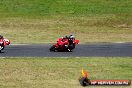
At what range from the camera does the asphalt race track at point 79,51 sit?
118 feet

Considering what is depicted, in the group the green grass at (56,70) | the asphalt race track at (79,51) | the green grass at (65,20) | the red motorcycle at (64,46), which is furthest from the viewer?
the green grass at (65,20)

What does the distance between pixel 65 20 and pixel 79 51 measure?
21.9 m

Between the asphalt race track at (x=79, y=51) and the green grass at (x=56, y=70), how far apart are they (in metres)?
2.11

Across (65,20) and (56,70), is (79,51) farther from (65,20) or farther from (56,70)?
(65,20)

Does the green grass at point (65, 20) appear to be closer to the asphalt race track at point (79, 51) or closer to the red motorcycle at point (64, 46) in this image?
the asphalt race track at point (79, 51)

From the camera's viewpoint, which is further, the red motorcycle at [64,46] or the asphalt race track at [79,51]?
the red motorcycle at [64,46]

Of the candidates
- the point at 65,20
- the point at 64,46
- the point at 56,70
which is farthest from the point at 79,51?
the point at 65,20

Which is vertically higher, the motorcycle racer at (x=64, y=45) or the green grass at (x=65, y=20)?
the motorcycle racer at (x=64, y=45)

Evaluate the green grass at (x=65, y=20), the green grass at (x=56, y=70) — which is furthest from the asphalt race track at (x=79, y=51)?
the green grass at (x=65, y=20)

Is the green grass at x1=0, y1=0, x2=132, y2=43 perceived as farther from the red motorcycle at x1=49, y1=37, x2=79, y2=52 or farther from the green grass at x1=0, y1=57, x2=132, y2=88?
the green grass at x1=0, y1=57, x2=132, y2=88

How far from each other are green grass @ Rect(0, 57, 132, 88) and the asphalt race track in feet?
6.94

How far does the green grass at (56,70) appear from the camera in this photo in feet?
85.8

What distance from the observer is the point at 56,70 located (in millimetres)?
29484

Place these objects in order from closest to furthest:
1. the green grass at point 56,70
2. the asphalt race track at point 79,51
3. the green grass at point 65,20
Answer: the green grass at point 56,70
the asphalt race track at point 79,51
the green grass at point 65,20
